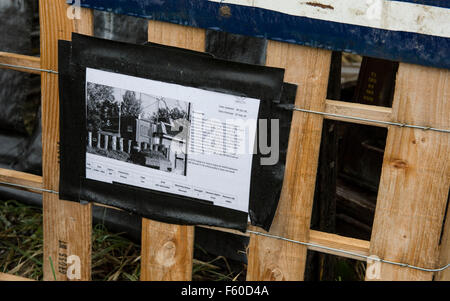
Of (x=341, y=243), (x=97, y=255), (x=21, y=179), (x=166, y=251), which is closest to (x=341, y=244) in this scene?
(x=341, y=243)

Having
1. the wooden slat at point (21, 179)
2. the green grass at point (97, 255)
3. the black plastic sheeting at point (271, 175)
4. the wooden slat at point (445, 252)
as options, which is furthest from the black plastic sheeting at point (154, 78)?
the green grass at point (97, 255)

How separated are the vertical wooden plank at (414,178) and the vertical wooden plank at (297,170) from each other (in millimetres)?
204

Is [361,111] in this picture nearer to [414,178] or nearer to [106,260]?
[414,178]

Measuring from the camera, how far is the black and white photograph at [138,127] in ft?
5.78

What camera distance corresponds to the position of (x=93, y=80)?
181 cm

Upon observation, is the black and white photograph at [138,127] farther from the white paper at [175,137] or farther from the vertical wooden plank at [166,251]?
the vertical wooden plank at [166,251]

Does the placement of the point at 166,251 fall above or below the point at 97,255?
above

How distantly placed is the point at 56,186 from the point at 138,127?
1.36ft

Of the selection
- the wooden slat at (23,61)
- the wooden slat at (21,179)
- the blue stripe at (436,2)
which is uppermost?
the blue stripe at (436,2)

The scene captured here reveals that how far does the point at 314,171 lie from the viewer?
1715mm

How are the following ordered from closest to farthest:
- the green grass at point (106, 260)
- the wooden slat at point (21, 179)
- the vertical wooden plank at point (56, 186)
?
the vertical wooden plank at point (56, 186)
the wooden slat at point (21, 179)
the green grass at point (106, 260)
